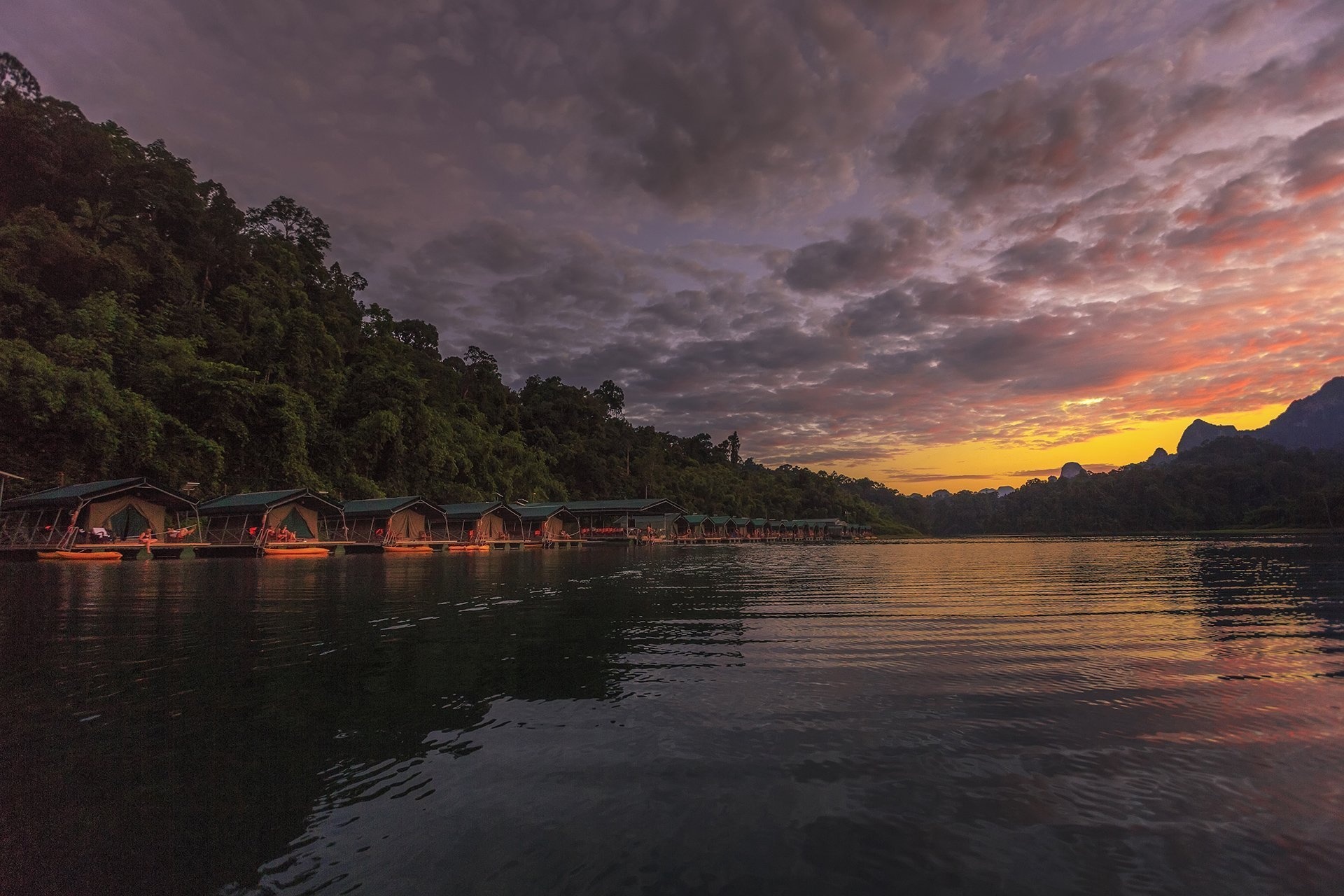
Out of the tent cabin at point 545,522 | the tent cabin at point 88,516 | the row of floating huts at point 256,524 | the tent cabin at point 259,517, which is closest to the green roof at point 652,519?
the row of floating huts at point 256,524

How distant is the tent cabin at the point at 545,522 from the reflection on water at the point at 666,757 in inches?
1922

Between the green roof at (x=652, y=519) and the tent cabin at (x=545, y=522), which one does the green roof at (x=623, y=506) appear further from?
the tent cabin at (x=545, y=522)

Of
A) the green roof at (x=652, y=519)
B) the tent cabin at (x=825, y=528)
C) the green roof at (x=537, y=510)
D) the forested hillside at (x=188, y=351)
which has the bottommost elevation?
the tent cabin at (x=825, y=528)

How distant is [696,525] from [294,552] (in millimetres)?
55969

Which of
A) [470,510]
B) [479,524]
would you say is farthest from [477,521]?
[470,510]

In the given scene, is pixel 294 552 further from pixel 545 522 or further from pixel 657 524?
pixel 657 524

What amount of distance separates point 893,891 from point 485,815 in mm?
2526

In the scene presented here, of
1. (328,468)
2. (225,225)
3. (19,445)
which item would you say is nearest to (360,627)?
(19,445)

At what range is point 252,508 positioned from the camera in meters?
37.4

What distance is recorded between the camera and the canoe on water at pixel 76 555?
2858 cm

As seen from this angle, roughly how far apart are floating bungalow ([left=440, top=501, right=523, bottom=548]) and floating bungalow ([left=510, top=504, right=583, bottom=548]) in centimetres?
192

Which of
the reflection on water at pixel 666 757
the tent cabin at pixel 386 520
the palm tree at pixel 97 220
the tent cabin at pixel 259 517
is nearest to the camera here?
the reflection on water at pixel 666 757

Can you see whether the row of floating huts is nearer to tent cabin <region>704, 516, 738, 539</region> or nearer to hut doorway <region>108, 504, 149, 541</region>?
hut doorway <region>108, 504, 149, 541</region>

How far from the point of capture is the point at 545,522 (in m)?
62.8
